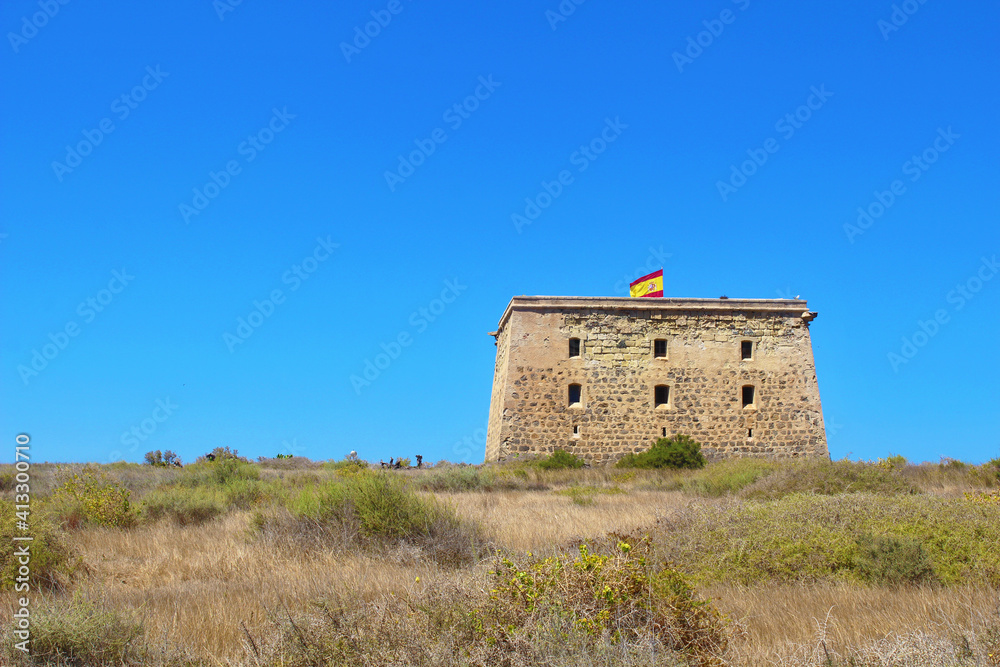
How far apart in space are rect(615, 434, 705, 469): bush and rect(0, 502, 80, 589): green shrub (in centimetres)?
1846

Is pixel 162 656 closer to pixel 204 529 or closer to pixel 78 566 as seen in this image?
pixel 78 566

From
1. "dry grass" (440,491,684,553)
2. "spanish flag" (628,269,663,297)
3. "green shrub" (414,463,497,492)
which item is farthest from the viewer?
"spanish flag" (628,269,663,297)

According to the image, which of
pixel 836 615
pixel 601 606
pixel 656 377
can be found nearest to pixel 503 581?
pixel 601 606

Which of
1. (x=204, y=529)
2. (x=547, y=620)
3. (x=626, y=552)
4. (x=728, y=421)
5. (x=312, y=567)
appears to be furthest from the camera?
(x=728, y=421)

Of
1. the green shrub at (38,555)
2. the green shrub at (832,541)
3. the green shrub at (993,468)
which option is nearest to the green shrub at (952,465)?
the green shrub at (993,468)

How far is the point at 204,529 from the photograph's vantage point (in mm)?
8703

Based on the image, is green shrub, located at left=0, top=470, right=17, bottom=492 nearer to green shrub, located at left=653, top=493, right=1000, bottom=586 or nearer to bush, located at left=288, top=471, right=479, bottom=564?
bush, located at left=288, top=471, right=479, bottom=564

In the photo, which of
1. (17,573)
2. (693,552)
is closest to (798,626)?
(693,552)

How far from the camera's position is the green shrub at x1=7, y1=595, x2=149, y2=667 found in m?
3.77

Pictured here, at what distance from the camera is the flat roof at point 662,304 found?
82.9ft

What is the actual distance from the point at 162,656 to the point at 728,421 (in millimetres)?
23304

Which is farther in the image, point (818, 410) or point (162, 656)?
point (818, 410)

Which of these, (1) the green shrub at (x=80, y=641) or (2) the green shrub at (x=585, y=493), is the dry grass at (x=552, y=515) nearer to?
(2) the green shrub at (x=585, y=493)

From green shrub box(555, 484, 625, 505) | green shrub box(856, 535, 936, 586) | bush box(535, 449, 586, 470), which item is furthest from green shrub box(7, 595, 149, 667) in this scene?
bush box(535, 449, 586, 470)
